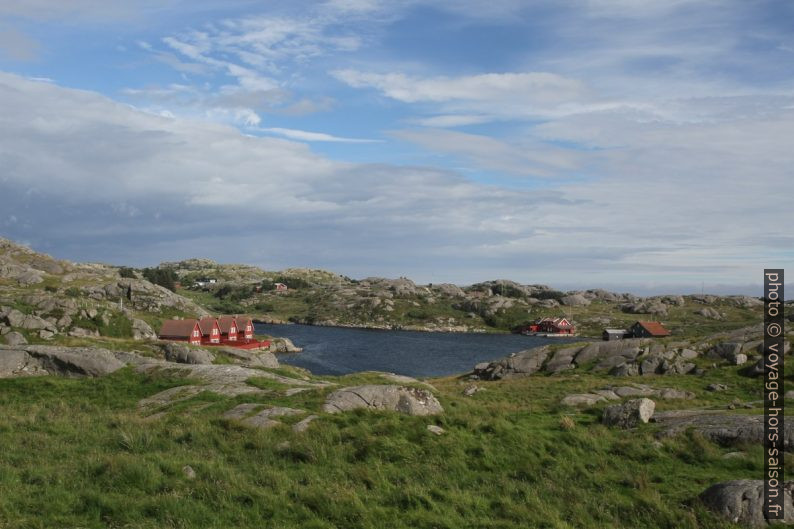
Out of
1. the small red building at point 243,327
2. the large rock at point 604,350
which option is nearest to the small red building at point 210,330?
the small red building at point 243,327

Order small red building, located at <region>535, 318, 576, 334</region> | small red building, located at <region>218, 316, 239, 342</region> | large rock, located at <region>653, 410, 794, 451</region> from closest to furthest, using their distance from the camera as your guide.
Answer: large rock, located at <region>653, 410, 794, 451</region>, small red building, located at <region>218, 316, 239, 342</region>, small red building, located at <region>535, 318, 576, 334</region>

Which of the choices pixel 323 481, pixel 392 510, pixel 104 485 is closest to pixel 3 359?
pixel 104 485

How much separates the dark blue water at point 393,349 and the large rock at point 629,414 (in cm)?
6864

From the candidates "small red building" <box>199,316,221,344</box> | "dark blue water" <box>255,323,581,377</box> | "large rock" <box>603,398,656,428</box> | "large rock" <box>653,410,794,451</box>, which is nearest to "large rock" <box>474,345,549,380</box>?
"dark blue water" <box>255,323,581,377</box>

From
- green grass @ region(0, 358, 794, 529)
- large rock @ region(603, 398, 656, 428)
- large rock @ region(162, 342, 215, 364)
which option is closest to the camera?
green grass @ region(0, 358, 794, 529)

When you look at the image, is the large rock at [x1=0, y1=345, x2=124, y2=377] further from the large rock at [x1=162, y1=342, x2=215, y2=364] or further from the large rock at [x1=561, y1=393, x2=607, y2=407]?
the large rock at [x1=561, y1=393, x2=607, y2=407]

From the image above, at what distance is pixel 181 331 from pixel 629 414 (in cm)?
8099

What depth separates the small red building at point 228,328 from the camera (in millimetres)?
100562

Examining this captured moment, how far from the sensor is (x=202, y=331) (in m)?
93.5

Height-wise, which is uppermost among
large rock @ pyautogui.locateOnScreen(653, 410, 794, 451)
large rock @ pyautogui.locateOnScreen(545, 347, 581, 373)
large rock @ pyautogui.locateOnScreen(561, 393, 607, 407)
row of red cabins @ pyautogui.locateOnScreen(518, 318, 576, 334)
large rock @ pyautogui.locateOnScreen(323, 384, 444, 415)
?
large rock @ pyautogui.locateOnScreen(653, 410, 794, 451)

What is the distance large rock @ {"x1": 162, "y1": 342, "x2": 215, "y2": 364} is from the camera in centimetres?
5184

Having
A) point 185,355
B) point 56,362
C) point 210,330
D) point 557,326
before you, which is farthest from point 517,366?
point 557,326

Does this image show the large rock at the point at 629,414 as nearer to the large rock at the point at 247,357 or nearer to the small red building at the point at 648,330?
the large rock at the point at 247,357

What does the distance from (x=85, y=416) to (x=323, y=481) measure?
42.6 ft
